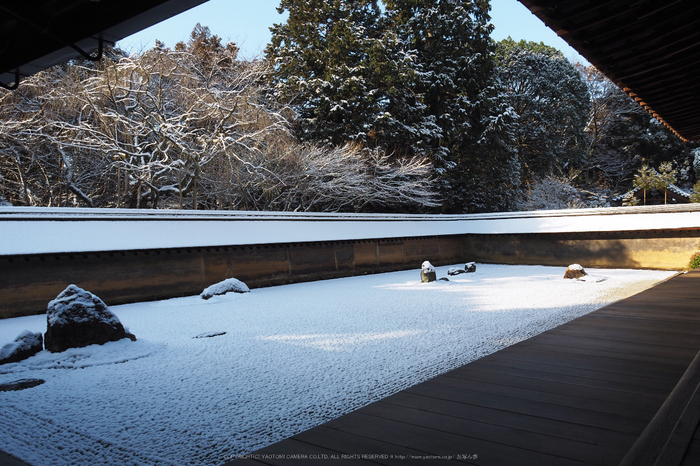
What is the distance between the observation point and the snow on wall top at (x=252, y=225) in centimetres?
662

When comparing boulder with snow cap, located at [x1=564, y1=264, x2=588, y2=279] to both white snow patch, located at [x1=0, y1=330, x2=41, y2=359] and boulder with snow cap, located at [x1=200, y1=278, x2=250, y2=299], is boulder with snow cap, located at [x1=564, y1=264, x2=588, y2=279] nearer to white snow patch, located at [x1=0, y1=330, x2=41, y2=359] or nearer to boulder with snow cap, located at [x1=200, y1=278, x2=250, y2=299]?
boulder with snow cap, located at [x1=200, y1=278, x2=250, y2=299]

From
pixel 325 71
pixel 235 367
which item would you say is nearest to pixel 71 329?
pixel 235 367

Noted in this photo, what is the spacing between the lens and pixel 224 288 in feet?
25.7

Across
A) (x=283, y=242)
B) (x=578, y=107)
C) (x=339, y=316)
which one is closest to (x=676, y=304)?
(x=339, y=316)

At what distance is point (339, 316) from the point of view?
5770 mm

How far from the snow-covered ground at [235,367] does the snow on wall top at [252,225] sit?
1.14m

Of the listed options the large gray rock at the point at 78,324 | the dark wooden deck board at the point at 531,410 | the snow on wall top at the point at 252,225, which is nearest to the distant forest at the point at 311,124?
the snow on wall top at the point at 252,225

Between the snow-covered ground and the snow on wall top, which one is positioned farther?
the snow on wall top

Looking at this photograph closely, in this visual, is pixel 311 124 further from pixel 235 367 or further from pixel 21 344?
pixel 235 367

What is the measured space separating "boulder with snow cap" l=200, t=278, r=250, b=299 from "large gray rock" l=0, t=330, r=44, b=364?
135 inches

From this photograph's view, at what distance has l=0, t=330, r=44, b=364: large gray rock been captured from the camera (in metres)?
3.87

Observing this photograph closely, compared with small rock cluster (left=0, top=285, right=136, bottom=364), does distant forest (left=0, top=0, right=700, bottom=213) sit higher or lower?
higher

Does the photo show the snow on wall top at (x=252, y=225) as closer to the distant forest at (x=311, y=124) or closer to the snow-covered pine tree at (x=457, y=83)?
the distant forest at (x=311, y=124)

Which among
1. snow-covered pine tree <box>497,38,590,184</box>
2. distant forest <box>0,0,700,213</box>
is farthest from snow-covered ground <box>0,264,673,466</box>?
snow-covered pine tree <box>497,38,590,184</box>
